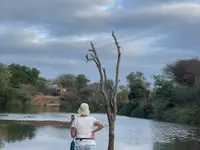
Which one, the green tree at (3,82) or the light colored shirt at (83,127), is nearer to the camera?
the light colored shirt at (83,127)

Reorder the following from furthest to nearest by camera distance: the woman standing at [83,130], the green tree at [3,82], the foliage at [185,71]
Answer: the green tree at [3,82] < the foliage at [185,71] < the woman standing at [83,130]

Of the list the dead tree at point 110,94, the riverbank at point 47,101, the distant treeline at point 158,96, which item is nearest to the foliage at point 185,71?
the distant treeline at point 158,96

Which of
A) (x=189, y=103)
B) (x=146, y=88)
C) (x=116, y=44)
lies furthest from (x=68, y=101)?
(x=116, y=44)

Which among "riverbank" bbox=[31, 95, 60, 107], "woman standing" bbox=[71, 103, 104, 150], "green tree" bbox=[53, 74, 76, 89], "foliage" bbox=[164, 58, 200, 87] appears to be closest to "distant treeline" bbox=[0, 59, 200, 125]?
"foliage" bbox=[164, 58, 200, 87]

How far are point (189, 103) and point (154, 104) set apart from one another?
22.0 ft

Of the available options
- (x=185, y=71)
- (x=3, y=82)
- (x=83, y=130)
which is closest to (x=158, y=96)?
(x=185, y=71)

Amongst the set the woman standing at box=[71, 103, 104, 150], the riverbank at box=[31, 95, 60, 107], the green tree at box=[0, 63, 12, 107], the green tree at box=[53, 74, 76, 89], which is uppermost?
the green tree at box=[53, 74, 76, 89]

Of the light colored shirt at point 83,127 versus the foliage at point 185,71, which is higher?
the foliage at point 185,71

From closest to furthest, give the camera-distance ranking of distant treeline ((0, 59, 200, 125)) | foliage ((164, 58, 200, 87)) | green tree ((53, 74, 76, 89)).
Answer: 1. distant treeline ((0, 59, 200, 125))
2. foliage ((164, 58, 200, 87))
3. green tree ((53, 74, 76, 89))

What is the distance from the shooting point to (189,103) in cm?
5322

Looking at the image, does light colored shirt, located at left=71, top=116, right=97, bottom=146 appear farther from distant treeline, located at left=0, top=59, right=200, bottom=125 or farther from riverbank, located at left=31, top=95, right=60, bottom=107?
riverbank, located at left=31, top=95, right=60, bottom=107

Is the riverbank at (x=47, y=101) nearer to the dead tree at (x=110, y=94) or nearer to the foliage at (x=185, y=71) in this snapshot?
the foliage at (x=185, y=71)

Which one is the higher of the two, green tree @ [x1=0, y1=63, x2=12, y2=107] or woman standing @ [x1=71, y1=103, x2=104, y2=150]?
green tree @ [x1=0, y1=63, x2=12, y2=107]

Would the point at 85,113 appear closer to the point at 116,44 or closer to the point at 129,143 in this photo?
the point at 116,44
